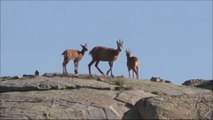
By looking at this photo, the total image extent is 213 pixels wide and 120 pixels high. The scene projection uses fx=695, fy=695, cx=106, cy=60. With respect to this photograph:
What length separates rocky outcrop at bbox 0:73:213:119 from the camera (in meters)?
25.8

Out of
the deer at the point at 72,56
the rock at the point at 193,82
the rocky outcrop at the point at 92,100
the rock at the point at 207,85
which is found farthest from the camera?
the deer at the point at 72,56

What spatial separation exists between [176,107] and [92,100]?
357 centimetres

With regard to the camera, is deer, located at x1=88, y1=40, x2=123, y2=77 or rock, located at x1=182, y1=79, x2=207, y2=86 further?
deer, located at x1=88, y1=40, x2=123, y2=77

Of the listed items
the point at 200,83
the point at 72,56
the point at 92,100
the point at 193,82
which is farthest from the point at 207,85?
the point at 92,100

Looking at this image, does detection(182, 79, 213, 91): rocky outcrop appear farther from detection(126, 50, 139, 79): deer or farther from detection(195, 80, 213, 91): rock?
detection(126, 50, 139, 79): deer

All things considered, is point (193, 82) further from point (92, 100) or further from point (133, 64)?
point (92, 100)

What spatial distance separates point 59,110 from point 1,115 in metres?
2.18

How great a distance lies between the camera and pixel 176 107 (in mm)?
25656

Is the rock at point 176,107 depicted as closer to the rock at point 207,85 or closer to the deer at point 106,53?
the rock at point 207,85

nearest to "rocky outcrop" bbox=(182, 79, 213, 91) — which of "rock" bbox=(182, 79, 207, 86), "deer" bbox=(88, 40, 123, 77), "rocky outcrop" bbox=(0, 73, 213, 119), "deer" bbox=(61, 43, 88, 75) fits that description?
"rock" bbox=(182, 79, 207, 86)

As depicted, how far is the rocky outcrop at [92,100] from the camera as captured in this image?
25.8 metres

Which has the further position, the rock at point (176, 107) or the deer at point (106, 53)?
the deer at point (106, 53)

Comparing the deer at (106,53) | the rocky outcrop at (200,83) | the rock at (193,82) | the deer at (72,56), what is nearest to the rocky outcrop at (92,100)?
the rocky outcrop at (200,83)

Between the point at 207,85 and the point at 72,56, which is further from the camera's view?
the point at 72,56
